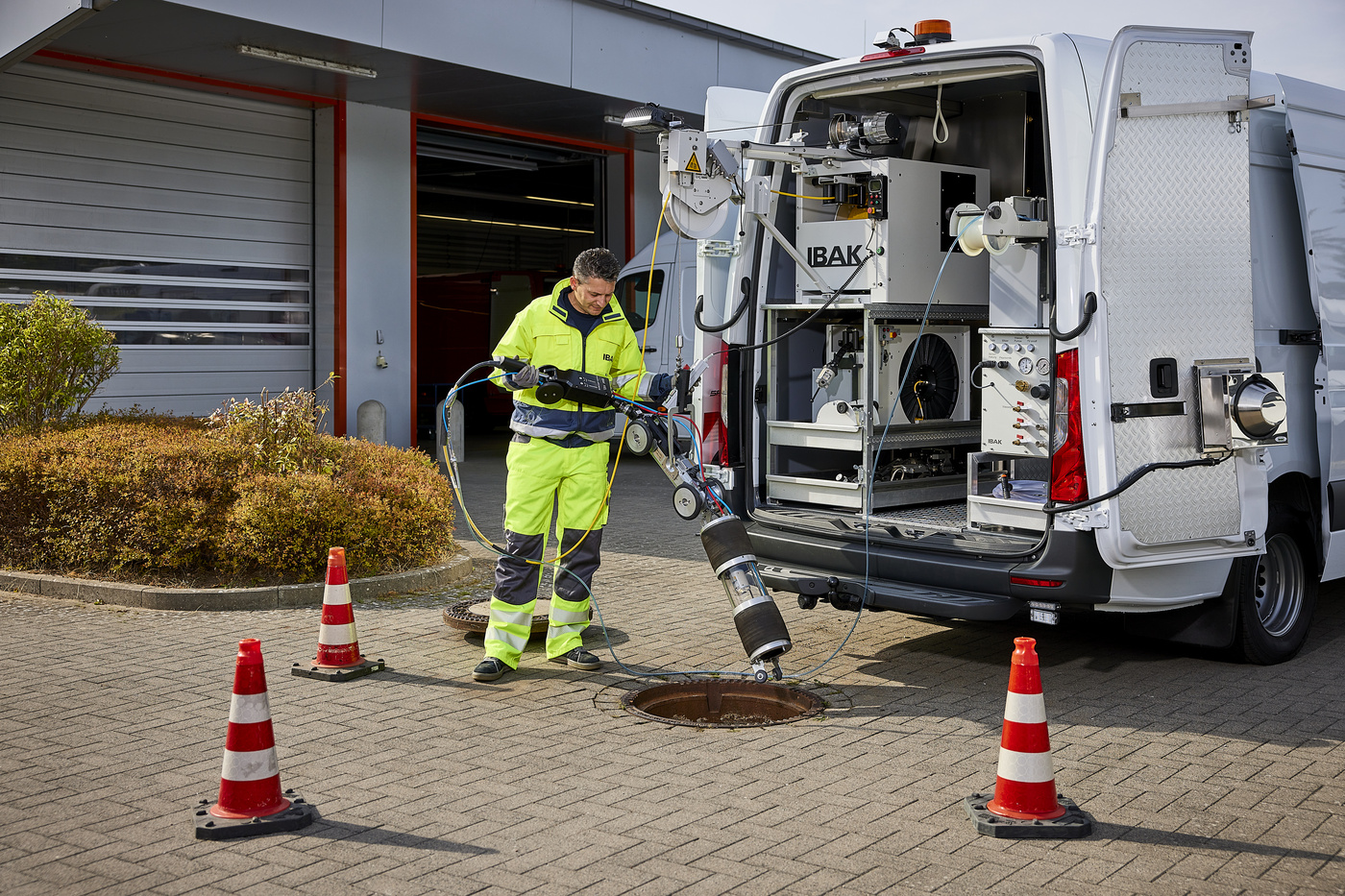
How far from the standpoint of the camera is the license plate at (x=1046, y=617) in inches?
212

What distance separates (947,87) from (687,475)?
2.86 meters

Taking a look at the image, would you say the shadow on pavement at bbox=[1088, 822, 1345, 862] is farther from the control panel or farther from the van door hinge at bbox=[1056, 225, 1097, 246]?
the van door hinge at bbox=[1056, 225, 1097, 246]

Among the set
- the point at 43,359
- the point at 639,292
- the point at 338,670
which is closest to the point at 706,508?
the point at 338,670

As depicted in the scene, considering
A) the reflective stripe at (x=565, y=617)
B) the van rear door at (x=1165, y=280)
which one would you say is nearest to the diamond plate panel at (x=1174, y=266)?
the van rear door at (x=1165, y=280)

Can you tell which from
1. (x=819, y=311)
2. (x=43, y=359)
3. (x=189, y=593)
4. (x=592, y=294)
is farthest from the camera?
(x=43, y=359)

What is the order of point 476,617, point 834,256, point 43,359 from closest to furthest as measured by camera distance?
point 834,256
point 476,617
point 43,359

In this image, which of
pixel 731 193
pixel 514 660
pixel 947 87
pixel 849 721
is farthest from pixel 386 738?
pixel 947 87

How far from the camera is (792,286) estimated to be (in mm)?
6930

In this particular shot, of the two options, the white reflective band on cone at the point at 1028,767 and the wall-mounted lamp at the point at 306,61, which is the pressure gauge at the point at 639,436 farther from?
the wall-mounted lamp at the point at 306,61

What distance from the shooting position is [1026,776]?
4164mm

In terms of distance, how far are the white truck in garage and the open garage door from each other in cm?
1044

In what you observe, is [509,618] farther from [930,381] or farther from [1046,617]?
Answer: [930,381]

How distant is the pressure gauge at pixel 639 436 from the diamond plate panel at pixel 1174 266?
2.16 m

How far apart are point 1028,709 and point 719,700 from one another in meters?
1.94
